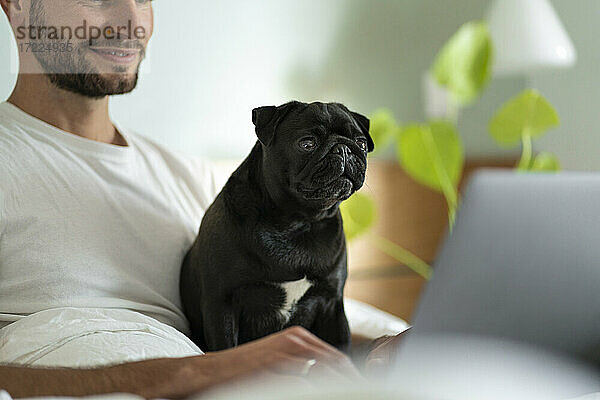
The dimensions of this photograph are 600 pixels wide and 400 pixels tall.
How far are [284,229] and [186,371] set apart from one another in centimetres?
18

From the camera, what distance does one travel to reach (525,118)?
5.19 feet

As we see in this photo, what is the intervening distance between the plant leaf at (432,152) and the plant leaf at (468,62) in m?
0.12

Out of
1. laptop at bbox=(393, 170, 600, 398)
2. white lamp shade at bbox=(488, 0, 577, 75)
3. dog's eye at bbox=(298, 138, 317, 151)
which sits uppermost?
white lamp shade at bbox=(488, 0, 577, 75)

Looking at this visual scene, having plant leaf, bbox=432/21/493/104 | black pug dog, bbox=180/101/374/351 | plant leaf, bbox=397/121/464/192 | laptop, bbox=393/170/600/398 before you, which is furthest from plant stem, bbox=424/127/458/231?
laptop, bbox=393/170/600/398

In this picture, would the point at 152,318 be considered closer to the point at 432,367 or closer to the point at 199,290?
the point at 199,290

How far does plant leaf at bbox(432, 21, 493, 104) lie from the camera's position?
1.97 meters

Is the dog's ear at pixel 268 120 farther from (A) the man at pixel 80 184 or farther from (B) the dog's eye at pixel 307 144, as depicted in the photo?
(A) the man at pixel 80 184

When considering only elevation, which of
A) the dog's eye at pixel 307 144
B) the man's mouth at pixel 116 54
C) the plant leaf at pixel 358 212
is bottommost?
the plant leaf at pixel 358 212

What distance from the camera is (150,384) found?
2.01ft

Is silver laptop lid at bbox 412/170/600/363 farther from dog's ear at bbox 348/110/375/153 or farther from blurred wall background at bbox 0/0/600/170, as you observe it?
blurred wall background at bbox 0/0/600/170

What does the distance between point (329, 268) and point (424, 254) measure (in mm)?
1711

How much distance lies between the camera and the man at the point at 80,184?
2.62 ft

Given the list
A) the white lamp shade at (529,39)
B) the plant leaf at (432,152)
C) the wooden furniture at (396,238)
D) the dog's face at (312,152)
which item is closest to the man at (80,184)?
the dog's face at (312,152)

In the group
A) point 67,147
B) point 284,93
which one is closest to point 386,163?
point 284,93
